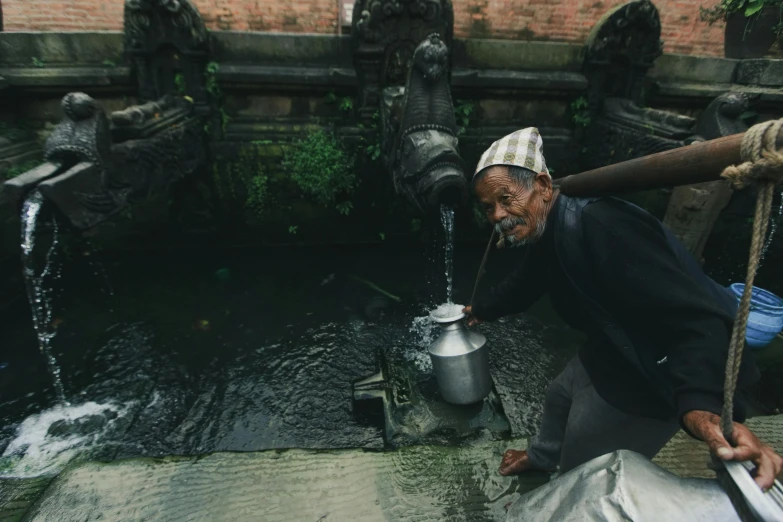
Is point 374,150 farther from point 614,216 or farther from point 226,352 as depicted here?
point 614,216

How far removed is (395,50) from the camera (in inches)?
198

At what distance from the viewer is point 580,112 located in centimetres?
593

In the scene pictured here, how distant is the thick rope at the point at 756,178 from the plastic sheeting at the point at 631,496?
0.88 feet

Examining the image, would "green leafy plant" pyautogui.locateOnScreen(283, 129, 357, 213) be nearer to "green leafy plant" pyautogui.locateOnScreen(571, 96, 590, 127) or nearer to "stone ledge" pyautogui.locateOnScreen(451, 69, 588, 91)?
"stone ledge" pyautogui.locateOnScreen(451, 69, 588, 91)

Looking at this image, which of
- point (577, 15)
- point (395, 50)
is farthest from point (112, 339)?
point (577, 15)

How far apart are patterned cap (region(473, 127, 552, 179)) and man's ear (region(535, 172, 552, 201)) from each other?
0.02 metres

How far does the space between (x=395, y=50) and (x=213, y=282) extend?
152 inches

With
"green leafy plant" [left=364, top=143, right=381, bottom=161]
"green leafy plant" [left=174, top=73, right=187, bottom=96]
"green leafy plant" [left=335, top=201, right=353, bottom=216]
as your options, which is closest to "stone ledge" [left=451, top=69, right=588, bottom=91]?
"green leafy plant" [left=364, top=143, right=381, bottom=161]

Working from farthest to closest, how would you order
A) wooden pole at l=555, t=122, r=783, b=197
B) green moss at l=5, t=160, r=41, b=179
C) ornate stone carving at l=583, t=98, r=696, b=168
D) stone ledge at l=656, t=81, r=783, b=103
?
stone ledge at l=656, t=81, r=783, b=103
green moss at l=5, t=160, r=41, b=179
ornate stone carving at l=583, t=98, r=696, b=168
wooden pole at l=555, t=122, r=783, b=197

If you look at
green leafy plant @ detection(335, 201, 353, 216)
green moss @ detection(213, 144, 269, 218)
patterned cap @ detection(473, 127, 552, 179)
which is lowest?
green leafy plant @ detection(335, 201, 353, 216)

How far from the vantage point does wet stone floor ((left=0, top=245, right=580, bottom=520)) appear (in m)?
2.96

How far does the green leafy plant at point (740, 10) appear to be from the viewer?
555 centimetres

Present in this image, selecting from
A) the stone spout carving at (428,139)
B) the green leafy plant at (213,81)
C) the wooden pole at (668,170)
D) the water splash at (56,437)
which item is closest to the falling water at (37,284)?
the water splash at (56,437)

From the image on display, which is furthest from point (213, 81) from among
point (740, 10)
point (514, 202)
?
point (740, 10)
